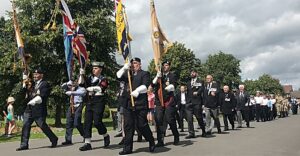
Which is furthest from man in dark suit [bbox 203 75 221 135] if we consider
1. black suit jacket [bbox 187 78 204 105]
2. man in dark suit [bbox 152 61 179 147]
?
man in dark suit [bbox 152 61 179 147]

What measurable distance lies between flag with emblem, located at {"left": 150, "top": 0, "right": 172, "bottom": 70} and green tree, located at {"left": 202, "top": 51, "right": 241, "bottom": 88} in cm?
8168

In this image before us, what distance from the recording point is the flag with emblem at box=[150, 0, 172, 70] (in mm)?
10945

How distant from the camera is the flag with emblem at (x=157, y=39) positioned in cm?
1095

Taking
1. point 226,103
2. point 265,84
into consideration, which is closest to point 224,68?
point 265,84

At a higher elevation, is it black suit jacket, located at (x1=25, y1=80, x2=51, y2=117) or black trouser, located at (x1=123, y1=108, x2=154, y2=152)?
black suit jacket, located at (x1=25, y1=80, x2=51, y2=117)

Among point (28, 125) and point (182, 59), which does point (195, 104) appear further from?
point (182, 59)

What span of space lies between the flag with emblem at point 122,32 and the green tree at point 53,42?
19.1m

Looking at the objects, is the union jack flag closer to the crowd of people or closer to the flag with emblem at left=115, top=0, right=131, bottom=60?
the crowd of people

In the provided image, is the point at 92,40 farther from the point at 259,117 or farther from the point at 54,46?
the point at 259,117

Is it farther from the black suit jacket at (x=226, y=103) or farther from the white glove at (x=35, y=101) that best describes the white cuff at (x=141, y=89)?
the black suit jacket at (x=226, y=103)

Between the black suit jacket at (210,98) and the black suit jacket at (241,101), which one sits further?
the black suit jacket at (241,101)

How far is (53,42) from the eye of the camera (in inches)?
1201

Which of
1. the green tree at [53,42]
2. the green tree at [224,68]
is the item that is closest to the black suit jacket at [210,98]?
the green tree at [53,42]

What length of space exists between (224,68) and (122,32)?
86621mm
